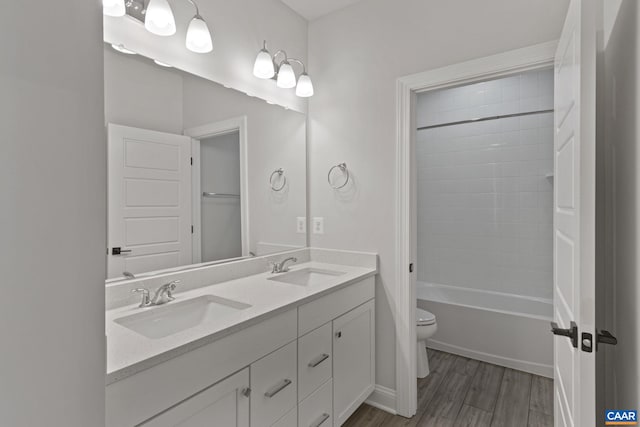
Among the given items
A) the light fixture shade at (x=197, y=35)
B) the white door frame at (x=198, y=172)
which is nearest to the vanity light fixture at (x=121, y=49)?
the light fixture shade at (x=197, y=35)

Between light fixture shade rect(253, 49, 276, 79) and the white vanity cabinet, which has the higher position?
light fixture shade rect(253, 49, 276, 79)

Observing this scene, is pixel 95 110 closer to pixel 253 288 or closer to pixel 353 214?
pixel 253 288

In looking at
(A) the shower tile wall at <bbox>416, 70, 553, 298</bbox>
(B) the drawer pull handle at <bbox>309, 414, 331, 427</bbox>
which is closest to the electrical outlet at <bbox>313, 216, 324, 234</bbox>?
(B) the drawer pull handle at <bbox>309, 414, 331, 427</bbox>

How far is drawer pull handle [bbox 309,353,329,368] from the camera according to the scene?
1576 mm

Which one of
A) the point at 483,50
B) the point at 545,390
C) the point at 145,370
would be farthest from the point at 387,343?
the point at 483,50

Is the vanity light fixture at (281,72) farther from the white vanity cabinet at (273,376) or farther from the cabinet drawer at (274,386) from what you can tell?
the cabinet drawer at (274,386)

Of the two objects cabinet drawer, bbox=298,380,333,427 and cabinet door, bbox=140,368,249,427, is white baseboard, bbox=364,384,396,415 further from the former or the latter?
cabinet door, bbox=140,368,249,427

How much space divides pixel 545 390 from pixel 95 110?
9.55ft

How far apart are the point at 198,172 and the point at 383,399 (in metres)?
1.79

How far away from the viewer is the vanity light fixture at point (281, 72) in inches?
77.9

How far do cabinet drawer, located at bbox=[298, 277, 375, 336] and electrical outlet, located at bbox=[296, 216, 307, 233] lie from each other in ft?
2.06

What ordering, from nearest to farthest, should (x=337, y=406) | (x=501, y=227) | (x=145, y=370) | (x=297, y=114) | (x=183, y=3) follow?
(x=145, y=370) < (x=183, y=3) < (x=337, y=406) < (x=297, y=114) < (x=501, y=227)

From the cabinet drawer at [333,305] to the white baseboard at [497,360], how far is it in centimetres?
120

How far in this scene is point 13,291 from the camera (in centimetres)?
46
